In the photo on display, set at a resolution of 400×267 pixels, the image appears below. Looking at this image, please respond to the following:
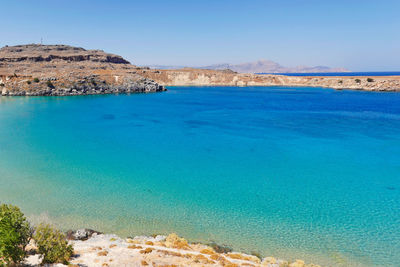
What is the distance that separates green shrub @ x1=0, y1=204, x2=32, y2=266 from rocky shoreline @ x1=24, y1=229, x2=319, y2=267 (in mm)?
1382

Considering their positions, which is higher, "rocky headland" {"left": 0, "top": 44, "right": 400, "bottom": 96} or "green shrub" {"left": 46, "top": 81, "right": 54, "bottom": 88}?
"rocky headland" {"left": 0, "top": 44, "right": 400, "bottom": 96}

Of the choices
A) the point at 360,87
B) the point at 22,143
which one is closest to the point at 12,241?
the point at 22,143

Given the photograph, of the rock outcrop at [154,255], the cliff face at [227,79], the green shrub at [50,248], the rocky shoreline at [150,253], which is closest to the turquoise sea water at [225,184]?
the rocky shoreline at [150,253]

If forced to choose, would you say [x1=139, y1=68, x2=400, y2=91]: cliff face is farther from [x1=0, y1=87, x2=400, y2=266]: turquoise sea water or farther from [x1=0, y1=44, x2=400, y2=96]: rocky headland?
[x1=0, y1=87, x2=400, y2=266]: turquoise sea water

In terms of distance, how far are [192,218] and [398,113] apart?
238 ft

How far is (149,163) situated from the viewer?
31781mm

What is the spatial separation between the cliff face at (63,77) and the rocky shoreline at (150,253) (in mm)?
100631

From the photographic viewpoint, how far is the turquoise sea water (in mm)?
18625

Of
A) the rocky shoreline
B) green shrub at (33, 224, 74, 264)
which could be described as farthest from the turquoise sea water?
green shrub at (33, 224, 74, 264)

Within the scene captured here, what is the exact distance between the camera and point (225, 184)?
1040 inches

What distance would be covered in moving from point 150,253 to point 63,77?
363 feet

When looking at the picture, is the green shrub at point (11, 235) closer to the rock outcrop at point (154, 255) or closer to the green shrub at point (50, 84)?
the rock outcrop at point (154, 255)

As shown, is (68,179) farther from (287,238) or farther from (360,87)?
(360,87)

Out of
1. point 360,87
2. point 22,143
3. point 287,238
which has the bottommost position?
point 287,238
